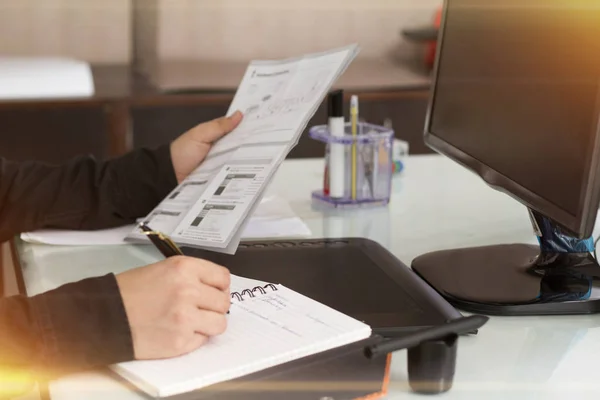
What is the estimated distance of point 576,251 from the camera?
969mm

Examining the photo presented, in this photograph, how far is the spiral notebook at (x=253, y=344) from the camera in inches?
27.7

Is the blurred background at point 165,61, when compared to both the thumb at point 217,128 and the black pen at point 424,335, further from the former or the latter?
the black pen at point 424,335

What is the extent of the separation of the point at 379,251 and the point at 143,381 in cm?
41

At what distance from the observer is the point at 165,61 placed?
264 centimetres

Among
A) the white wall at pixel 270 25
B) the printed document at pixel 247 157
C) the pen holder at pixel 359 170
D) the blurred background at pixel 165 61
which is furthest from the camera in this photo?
the white wall at pixel 270 25

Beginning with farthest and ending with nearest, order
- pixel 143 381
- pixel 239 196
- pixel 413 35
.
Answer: pixel 413 35
pixel 239 196
pixel 143 381

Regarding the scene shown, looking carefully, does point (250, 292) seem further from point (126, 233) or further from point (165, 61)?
point (165, 61)

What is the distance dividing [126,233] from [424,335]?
0.61m

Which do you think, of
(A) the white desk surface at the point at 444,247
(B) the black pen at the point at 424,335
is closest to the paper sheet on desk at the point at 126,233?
(A) the white desk surface at the point at 444,247

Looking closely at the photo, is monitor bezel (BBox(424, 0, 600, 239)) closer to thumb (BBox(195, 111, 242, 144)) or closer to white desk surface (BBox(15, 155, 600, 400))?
white desk surface (BBox(15, 155, 600, 400))

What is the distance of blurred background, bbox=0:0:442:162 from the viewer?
2104mm

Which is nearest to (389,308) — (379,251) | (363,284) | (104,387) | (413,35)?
(363,284)

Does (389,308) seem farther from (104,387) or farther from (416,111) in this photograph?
(416,111)

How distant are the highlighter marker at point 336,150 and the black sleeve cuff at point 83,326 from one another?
2.02 feet
